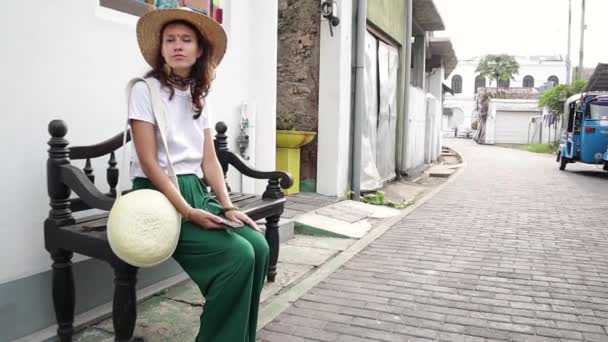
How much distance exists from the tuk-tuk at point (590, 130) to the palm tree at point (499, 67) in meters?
48.3

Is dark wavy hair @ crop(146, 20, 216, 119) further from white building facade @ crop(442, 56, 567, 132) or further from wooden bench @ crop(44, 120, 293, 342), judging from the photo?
white building facade @ crop(442, 56, 567, 132)

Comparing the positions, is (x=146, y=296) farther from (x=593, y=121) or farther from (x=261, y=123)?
(x=593, y=121)

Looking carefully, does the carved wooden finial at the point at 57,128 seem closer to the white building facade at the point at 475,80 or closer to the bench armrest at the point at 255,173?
the bench armrest at the point at 255,173

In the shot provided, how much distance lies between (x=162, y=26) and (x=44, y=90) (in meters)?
0.95

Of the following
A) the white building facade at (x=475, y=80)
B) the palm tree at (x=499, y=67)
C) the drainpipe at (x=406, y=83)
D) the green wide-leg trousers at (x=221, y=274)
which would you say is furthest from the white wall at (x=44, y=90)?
the palm tree at (x=499, y=67)

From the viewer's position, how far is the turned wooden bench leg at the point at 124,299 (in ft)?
8.10

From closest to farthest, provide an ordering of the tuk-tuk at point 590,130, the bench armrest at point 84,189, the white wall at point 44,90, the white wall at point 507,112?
the bench armrest at point 84,189, the white wall at point 44,90, the tuk-tuk at point 590,130, the white wall at point 507,112

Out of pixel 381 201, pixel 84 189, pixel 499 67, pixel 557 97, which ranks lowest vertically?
pixel 381 201

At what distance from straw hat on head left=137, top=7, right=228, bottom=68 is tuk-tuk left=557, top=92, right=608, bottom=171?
14.6 metres

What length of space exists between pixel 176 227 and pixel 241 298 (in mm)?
468

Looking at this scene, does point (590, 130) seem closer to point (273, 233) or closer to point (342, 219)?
point (342, 219)

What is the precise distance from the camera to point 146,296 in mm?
3686

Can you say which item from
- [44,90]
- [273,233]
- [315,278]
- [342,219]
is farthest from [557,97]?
[44,90]

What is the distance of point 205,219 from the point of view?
2436 mm
